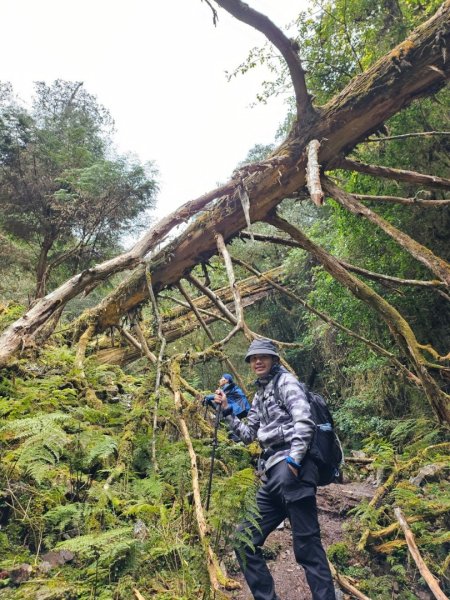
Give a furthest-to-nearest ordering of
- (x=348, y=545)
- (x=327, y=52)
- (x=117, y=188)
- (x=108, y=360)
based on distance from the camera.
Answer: (x=117, y=188) < (x=327, y=52) < (x=108, y=360) < (x=348, y=545)

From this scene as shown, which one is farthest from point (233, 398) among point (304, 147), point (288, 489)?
point (304, 147)

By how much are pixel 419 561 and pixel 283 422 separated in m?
1.74

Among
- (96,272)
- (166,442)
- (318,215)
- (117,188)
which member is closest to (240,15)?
(96,272)

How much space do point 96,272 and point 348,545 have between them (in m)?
4.71

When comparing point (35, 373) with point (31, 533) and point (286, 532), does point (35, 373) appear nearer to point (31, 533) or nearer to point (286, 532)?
point (31, 533)

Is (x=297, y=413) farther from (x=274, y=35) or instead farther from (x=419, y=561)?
(x=274, y=35)

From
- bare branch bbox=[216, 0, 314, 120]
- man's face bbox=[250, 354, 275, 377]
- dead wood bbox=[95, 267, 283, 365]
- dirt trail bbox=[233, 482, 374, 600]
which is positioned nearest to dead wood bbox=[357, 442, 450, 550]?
dirt trail bbox=[233, 482, 374, 600]

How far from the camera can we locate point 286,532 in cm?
540

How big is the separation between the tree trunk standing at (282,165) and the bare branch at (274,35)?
11mm

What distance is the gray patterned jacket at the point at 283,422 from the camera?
3.26m

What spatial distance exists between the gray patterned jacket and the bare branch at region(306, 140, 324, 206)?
165 cm

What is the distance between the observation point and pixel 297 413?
3367mm

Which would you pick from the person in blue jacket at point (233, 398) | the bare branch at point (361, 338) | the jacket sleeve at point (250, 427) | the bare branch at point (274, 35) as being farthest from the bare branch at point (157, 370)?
the bare branch at point (274, 35)

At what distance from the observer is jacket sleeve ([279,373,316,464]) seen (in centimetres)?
321
